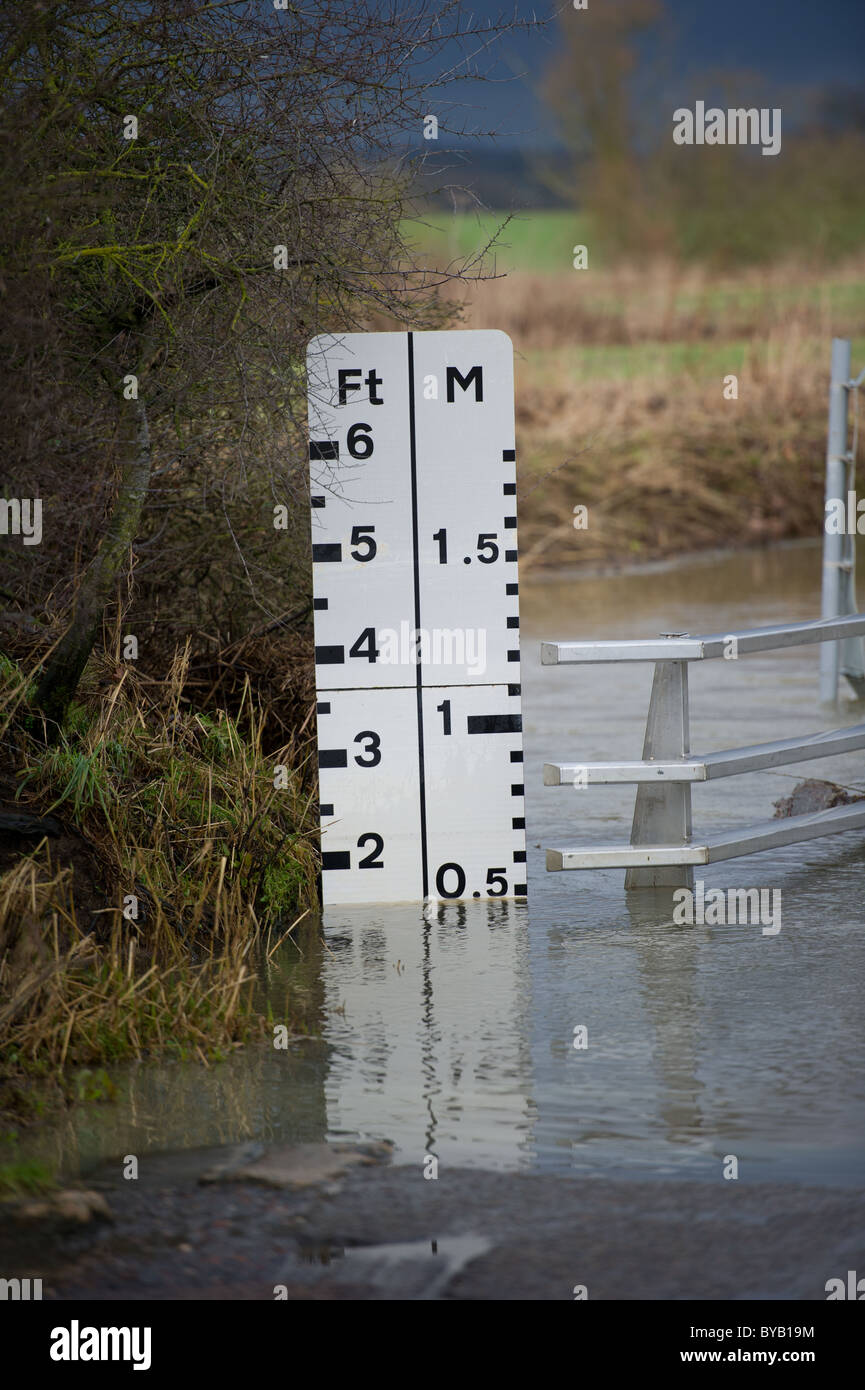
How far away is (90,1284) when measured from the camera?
12.7 ft

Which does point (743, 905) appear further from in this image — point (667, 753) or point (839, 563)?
point (839, 563)

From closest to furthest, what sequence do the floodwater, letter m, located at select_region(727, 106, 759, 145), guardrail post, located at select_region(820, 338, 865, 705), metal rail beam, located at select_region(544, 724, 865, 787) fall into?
the floodwater < metal rail beam, located at select_region(544, 724, 865, 787) < letter m, located at select_region(727, 106, 759, 145) < guardrail post, located at select_region(820, 338, 865, 705)

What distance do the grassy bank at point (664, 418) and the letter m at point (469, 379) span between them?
12160mm

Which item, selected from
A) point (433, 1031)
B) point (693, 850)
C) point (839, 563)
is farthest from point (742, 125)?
point (433, 1031)

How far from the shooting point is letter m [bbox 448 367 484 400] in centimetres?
734

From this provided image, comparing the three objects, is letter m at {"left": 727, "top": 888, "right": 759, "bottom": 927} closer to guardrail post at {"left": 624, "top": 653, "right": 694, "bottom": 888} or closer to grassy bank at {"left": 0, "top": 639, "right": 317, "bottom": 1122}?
guardrail post at {"left": 624, "top": 653, "right": 694, "bottom": 888}

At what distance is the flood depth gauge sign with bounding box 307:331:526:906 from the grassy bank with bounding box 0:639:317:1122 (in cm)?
33

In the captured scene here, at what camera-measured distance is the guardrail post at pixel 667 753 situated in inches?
281

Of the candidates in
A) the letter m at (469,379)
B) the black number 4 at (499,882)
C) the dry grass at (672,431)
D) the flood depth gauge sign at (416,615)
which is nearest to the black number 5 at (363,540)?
the flood depth gauge sign at (416,615)

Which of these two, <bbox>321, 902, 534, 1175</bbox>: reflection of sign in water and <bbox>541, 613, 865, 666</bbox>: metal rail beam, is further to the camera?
<bbox>541, 613, 865, 666</bbox>: metal rail beam

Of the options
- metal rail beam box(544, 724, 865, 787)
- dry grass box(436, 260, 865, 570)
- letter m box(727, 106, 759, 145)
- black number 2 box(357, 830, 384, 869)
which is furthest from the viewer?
dry grass box(436, 260, 865, 570)

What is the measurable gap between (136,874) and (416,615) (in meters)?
1.61

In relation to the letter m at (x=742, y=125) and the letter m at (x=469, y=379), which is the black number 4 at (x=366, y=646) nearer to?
the letter m at (x=469, y=379)

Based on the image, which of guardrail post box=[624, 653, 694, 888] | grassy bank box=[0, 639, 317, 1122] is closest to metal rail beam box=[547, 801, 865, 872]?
guardrail post box=[624, 653, 694, 888]
